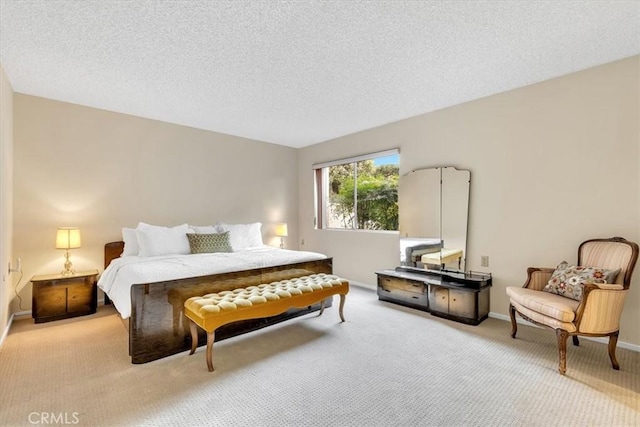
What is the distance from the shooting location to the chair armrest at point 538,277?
279cm

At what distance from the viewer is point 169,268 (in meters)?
2.67

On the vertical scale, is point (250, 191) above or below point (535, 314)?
above

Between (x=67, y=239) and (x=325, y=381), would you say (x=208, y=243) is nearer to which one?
(x=67, y=239)

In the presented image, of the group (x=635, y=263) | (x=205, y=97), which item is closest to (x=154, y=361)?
(x=205, y=97)

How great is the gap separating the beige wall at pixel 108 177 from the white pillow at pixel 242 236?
61 centimetres

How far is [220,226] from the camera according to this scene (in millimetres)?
4352

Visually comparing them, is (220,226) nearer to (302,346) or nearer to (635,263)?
(302,346)

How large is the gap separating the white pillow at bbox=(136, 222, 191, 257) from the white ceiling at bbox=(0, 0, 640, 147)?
62.5 inches

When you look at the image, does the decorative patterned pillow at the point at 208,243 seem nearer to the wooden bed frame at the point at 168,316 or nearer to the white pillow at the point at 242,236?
the white pillow at the point at 242,236

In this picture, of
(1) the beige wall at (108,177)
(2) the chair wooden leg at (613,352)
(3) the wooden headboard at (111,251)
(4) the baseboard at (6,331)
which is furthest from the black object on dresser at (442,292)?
(4) the baseboard at (6,331)

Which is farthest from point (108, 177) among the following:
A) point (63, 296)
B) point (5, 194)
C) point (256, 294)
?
point (256, 294)

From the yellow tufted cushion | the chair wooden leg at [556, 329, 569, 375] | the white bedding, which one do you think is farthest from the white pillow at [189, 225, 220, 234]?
the chair wooden leg at [556, 329, 569, 375]

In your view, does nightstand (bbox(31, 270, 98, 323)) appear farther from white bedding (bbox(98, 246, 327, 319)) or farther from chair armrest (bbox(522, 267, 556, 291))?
chair armrest (bbox(522, 267, 556, 291))

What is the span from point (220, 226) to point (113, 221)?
53.7 inches
